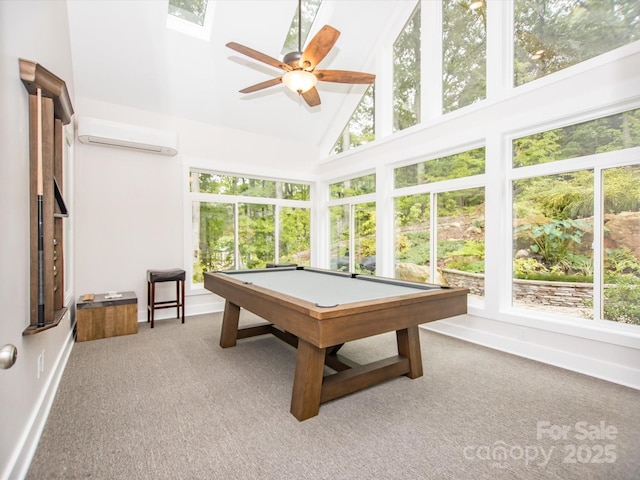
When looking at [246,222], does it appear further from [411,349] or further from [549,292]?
[549,292]

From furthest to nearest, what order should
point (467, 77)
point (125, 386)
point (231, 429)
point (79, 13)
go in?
point (467, 77)
point (79, 13)
point (125, 386)
point (231, 429)

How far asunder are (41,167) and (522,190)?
4009 millimetres

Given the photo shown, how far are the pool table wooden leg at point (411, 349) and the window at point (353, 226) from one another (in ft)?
8.03

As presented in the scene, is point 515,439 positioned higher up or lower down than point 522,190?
lower down

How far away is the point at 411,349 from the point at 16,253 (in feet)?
8.88

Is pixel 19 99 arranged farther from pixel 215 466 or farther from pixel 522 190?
pixel 522 190

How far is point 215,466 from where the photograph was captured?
162cm

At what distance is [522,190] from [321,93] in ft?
11.6

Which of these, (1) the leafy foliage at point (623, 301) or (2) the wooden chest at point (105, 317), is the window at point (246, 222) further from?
(1) the leafy foliage at point (623, 301)

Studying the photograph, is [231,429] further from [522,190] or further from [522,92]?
[522,92]

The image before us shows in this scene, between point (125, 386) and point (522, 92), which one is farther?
point (522, 92)

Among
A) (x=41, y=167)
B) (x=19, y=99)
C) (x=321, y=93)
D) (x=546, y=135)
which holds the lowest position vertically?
(x=41, y=167)

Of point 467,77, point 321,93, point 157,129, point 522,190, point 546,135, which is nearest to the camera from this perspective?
point 546,135

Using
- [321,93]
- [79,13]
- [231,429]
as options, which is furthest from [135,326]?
[321,93]
